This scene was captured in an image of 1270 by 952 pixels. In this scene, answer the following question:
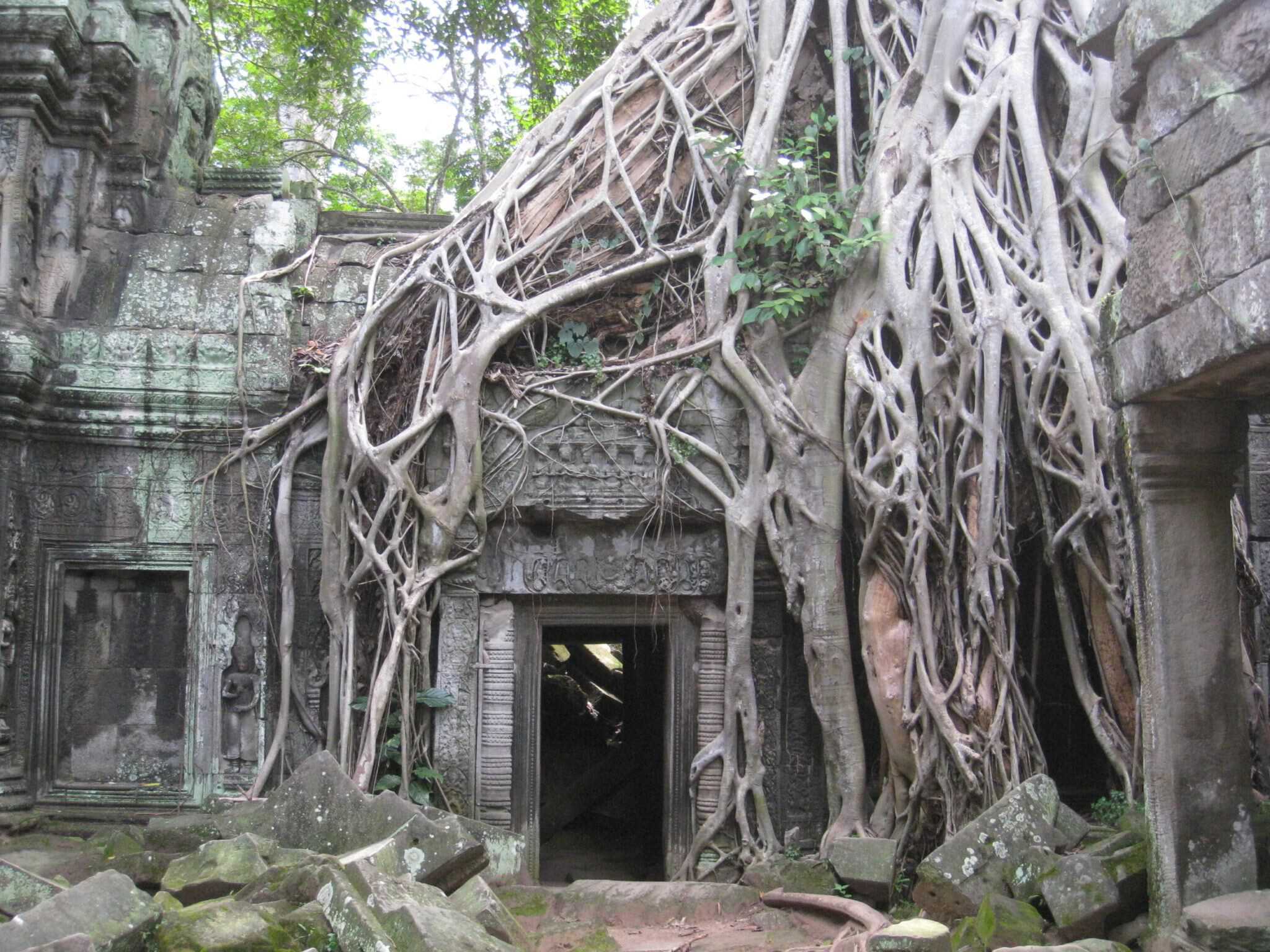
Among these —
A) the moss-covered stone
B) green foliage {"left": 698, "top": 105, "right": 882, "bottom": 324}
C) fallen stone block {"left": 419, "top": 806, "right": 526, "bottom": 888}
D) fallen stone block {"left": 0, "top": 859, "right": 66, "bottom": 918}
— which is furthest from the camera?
green foliage {"left": 698, "top": 105, "right": 882, "bottom": 324}

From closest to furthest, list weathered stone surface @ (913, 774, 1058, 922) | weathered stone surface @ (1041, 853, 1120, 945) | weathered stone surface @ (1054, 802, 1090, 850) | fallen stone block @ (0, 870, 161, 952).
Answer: fallen stone block @ (0, 870, 161, 952) → weathered stone surface @ (1041, 853, 1120, 945) → weathered stone surface @ (913, 774, 1058, 922) → weathered stone surface @ (1054, 802, 1090, 850)

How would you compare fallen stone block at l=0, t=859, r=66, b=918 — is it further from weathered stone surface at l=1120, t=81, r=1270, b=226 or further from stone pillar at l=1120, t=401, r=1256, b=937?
weathered stone surface at l=1120, t=81, r=1270, b=226

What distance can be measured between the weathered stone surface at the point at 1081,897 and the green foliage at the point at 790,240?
2.72m

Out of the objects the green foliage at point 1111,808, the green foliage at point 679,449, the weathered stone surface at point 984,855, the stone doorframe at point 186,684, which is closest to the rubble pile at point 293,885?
the stone doorframe at point 186,684

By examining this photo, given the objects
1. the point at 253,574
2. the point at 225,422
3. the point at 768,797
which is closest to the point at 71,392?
the point at 225,422

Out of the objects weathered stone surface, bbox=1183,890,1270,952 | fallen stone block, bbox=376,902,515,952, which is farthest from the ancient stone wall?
fallen stone block, bbox=376,902,515,952

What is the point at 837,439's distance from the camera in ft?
17.7

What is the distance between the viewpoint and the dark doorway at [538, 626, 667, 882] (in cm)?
684

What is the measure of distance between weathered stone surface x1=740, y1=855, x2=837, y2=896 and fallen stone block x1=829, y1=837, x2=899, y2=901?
0.12 meters

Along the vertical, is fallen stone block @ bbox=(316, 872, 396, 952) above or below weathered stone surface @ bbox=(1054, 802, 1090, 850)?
below

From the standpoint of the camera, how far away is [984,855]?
399 cm

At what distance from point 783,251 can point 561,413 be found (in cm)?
131

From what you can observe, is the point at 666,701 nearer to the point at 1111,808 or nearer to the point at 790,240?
the point at 1111,808

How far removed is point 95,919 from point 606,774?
4784 mm
